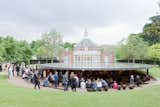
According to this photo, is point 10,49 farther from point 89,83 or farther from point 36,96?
point 36,96

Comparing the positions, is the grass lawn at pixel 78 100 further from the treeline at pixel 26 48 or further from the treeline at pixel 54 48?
the treeline at pixel 26 48

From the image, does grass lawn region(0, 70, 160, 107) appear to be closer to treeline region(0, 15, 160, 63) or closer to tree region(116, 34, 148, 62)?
→ treeline region(0, 15, 160, 63)

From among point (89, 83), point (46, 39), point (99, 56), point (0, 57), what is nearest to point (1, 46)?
point (0, 57)

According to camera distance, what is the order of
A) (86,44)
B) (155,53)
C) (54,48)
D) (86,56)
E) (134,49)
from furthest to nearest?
1. (54,48)
2. (134,49)
3. (155,53)
4. (86,44)
5. (86,56)

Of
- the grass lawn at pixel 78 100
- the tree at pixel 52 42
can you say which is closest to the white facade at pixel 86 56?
the tree at pixel 52 42

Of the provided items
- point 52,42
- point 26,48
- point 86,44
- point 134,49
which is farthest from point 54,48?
point 134,49

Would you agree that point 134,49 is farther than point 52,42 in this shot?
No

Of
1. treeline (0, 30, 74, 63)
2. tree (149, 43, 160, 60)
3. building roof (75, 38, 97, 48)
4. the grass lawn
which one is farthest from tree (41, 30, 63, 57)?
the grass lawn

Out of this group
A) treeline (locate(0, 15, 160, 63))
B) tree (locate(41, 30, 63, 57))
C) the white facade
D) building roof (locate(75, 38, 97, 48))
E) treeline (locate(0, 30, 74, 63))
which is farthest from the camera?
tree (locate(41, 30, 63, 57))

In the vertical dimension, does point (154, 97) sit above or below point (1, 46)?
below

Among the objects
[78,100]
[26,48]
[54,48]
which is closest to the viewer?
[78,100]

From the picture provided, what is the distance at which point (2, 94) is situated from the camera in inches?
739

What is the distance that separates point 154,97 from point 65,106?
5.24 meters

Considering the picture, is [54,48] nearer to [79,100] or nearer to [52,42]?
[52,42]
